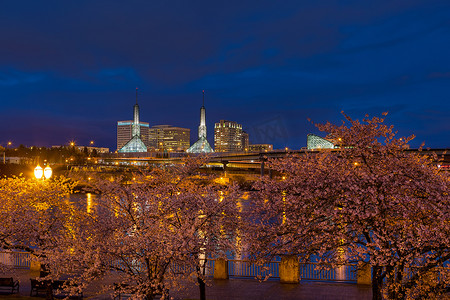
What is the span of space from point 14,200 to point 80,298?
7.29 metres

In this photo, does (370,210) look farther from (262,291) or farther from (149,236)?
(262,291)

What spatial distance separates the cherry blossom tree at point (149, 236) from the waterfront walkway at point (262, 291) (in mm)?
3493

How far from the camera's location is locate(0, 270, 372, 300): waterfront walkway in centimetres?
2059

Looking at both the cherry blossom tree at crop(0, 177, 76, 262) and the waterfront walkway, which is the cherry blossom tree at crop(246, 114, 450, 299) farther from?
the cherry blossom tree at crop(0, 177, 76, 262)

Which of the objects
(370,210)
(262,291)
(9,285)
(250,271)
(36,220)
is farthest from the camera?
(250,271)

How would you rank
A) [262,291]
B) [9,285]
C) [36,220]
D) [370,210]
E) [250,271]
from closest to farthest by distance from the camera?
1. [370,210]
2. [36,220]
3. [9,285]
4. [262,291]
5. [250,271]

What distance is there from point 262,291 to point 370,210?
1048 cm

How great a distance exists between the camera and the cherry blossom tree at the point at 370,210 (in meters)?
12.8

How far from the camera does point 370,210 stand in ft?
43.6

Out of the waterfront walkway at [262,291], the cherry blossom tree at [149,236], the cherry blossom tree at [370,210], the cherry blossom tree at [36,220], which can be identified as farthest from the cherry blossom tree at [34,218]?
the cherry blossom tree at [370,210]

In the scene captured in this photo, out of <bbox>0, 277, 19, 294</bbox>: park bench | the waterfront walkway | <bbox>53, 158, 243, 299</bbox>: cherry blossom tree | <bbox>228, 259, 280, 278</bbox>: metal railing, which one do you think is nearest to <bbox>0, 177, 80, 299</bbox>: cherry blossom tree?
<bbox>0, 277, 19, 294</bbox>: park bench

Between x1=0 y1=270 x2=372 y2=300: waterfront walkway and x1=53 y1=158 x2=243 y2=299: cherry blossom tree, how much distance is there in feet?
11.5

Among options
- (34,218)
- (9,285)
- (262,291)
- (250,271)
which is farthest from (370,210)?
(9,285)

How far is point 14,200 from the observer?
74.6 ft
